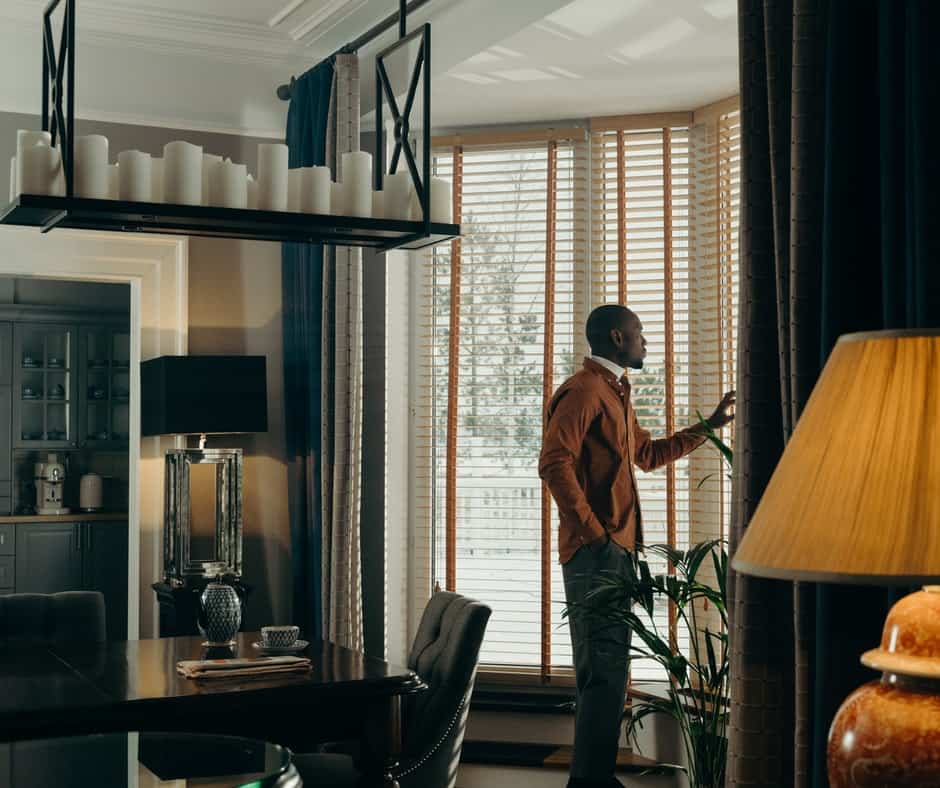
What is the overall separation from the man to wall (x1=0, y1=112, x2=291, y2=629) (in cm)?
163

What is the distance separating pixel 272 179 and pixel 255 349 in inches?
92.2

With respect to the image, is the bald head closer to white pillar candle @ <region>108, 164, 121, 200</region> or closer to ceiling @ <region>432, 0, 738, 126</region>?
ceiling @ <region>432, 0, 738, 126</region>

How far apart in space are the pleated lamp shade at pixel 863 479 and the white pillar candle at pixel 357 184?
195cm

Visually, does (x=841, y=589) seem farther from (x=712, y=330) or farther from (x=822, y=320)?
(x=712, y=330)

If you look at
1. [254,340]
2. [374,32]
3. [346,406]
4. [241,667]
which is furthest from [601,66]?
[241,667]

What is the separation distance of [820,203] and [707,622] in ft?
9.65

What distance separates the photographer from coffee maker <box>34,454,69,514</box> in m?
9.16

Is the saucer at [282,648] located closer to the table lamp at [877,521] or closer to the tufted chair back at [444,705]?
the tufted chair back at [444,705]

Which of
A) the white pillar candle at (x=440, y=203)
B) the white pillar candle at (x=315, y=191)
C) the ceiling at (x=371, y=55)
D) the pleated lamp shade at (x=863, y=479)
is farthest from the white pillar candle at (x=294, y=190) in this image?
the pleated lamp shade at (x=863, y=479)

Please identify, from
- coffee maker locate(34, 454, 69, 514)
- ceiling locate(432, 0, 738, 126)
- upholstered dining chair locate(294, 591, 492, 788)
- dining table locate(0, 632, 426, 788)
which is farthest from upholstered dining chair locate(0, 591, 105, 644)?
coffee maker locate(34, 454, 69, 514)

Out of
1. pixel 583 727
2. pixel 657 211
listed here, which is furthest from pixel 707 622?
pixel 657 211

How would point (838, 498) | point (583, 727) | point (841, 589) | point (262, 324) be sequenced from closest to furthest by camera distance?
point (838, 498) < point (841, 589) < point (583, 727) < point (262, 324)

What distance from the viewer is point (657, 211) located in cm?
525

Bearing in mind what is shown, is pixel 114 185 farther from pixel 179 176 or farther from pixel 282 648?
pixel 282 648
